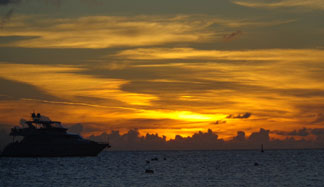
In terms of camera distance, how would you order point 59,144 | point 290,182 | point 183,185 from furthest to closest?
1. point 59,144
2. point 290,182
3. point 183,185

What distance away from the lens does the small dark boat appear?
159 metres

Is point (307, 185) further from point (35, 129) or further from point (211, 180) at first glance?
point (35, 129)

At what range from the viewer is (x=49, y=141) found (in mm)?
160625

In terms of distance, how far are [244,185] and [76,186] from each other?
972 inches

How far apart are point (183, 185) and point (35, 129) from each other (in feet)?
315

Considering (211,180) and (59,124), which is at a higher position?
(59,124)

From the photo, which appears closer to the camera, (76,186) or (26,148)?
(76,186)

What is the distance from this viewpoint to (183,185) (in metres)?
74.3

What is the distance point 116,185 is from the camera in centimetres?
7500

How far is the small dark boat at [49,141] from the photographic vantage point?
6275 inches

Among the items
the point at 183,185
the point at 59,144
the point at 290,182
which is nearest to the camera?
the point at 183,185

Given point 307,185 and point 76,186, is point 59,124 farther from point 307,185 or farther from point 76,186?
point 307,185

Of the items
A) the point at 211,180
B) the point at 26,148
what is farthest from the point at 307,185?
the point at 26,148

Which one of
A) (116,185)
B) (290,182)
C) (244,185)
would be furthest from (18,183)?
(290,182)
